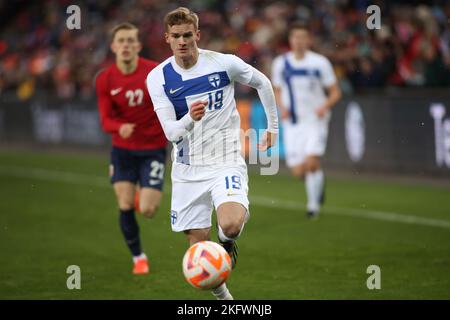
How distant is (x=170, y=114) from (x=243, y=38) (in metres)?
15.3

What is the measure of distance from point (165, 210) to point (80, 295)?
654cm

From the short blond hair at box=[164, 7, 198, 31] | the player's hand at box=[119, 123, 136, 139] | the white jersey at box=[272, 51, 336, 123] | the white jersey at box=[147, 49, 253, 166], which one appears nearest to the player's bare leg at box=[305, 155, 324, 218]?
the white jersey at box=[272, 51, 336, 123]

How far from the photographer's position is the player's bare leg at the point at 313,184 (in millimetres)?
13617

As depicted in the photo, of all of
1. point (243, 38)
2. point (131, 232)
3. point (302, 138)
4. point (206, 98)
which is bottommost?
point (131, 232)

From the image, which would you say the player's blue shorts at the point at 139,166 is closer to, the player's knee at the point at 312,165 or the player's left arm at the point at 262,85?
the player's left arm at the point at 262,85

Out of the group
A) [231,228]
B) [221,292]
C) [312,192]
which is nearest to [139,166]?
[231,228]

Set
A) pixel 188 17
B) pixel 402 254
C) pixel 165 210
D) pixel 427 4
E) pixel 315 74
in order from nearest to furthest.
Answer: pixel 188 17, pixel 402 254, pixel 315 74, pixel 165 210, pixel 427 4

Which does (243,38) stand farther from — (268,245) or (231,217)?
A: (231,217)

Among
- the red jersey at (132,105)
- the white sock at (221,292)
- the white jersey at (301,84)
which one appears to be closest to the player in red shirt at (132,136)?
the red jersey at (132,105)

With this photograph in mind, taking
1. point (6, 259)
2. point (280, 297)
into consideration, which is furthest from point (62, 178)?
point (280, 297)

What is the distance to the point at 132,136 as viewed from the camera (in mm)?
10078

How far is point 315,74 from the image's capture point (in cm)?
1386
